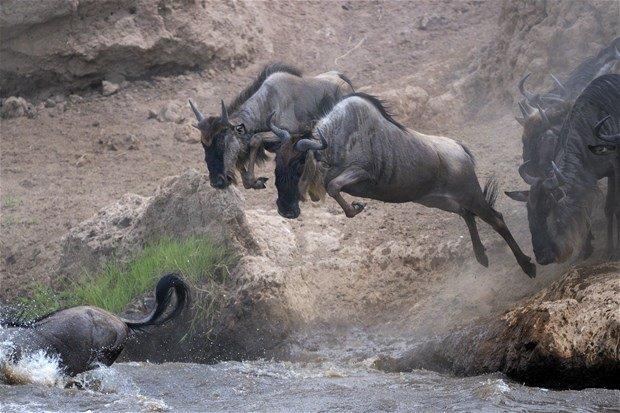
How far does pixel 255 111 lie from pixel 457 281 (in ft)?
8.74

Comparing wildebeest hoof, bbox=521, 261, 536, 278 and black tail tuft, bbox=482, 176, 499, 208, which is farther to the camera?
black tail tuft, bbox=482, 176, 499, 208

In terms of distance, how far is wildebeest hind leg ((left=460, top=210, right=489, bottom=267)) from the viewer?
31.1 ft

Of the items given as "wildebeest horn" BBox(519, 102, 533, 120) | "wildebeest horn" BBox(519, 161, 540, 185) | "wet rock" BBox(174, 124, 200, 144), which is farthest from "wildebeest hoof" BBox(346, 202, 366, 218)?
"wet rock" BBox(174, 124, 200, 144)

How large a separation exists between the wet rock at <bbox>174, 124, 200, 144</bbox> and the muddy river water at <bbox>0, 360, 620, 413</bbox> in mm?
5620

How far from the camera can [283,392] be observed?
23.2 ft

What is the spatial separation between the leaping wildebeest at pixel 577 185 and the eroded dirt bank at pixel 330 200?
267 millimetres

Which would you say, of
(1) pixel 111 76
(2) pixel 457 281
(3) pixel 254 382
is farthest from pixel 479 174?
(1) pixel 111 76

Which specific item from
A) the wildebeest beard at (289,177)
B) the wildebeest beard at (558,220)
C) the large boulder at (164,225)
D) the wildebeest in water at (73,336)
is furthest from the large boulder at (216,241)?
the wildebeest beard at (558,220)

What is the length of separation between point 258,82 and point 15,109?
4675 millimetres

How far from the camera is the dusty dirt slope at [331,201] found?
9.46 metres

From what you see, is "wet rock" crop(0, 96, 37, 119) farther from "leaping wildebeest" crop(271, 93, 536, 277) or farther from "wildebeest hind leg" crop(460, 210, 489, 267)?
"wildebeest hind leg" crop(460, 210, 489, 267)

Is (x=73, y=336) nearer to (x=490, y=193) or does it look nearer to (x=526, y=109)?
(x=490, y=193)

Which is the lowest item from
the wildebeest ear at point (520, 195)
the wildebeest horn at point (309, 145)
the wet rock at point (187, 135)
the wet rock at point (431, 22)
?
the wildebeest ear at point (520, 195)

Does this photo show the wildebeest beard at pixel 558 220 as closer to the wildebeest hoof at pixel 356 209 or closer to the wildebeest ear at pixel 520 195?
the wildebeest ear at pixel 520 195
